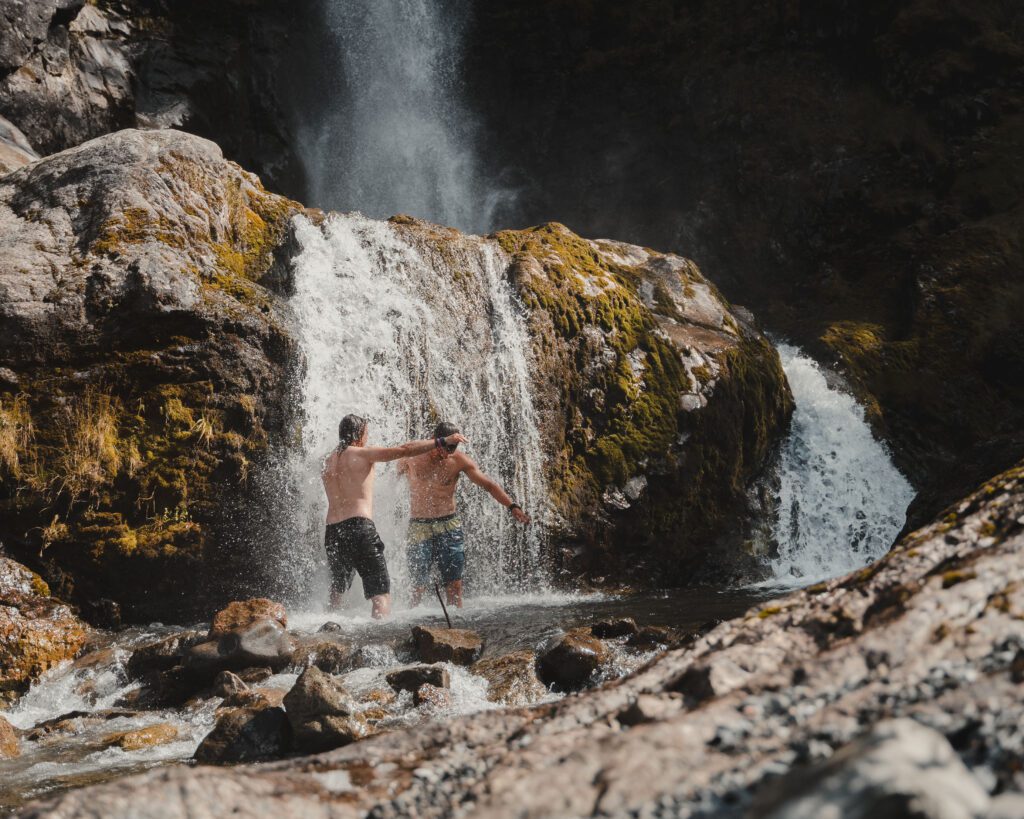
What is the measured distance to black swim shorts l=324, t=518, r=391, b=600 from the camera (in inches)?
334

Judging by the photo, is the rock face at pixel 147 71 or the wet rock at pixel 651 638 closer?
the wet rock at pixel 651 638

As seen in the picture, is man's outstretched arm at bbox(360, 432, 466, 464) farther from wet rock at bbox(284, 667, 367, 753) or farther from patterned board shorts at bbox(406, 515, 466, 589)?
wet rock at bbox(284, 667, 367, 753)

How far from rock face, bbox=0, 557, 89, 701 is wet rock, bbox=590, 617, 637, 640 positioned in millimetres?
4739

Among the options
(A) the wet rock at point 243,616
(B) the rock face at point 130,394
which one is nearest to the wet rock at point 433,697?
(A) the wet rock at point 243,616

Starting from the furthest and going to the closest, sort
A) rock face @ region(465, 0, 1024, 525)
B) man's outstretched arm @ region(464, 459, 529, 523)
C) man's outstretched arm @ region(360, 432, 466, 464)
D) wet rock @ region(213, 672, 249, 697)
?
rock face @ region(465, 0, 1024, 525) < man's outstretched arm @ region(464, 459, 529, 523) < man's outstretched arm @ region(360, 432, 466, 464) < wet rock @ region(213, 672, 249, 697)

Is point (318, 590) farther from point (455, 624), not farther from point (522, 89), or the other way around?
point (522, 89)

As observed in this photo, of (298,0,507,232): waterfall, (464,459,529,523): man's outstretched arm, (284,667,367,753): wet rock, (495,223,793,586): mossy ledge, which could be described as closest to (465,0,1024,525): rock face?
(298,0,507,232): waterfall

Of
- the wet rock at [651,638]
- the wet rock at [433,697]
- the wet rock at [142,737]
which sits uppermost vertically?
the wet rock at [651,638]

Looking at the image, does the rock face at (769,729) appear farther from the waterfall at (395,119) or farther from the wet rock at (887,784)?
the waterfall at (395,119)

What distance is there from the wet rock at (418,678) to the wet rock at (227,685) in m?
1.09

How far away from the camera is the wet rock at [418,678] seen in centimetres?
589

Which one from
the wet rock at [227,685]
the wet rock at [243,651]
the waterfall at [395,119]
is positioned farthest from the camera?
the waterfall at [395,119]

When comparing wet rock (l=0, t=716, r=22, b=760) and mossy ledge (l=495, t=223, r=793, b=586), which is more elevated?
mossy ledge (l=495, t=223, r=793, b=586)

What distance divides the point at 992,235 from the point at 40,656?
18674 millimetres
